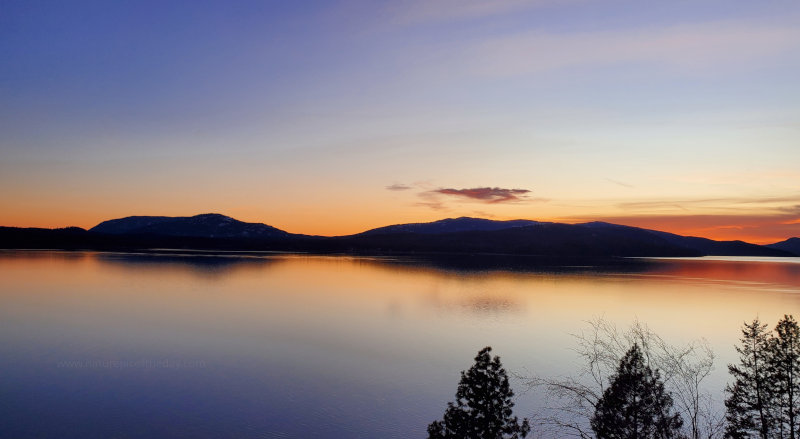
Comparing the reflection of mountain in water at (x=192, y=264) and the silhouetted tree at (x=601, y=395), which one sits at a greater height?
the reflection of mountain in water at (x=192, y=264)

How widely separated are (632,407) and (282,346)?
21640 mm

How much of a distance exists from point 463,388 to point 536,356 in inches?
630

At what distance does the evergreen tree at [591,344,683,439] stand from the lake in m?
6.23

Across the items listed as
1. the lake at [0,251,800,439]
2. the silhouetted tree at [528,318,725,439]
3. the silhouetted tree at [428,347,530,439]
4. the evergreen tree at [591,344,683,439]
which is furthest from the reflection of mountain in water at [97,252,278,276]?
the evergreen tree at [591,344,683,439]

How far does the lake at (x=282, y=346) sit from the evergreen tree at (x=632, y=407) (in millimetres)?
6227

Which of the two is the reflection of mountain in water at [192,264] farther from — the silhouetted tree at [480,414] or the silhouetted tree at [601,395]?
the silhouetted tree at [480,414]

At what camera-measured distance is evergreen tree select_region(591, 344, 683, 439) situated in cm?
1389

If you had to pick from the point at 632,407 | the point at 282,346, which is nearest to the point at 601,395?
the point at 632,407

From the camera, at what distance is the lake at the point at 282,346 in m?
19.4

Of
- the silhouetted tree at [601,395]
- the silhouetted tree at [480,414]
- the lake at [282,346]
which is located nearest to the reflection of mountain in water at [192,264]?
the lake at [282,346]

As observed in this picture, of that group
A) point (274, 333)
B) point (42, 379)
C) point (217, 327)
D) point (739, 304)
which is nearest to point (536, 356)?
point (274, 333)

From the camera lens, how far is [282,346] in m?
31.9

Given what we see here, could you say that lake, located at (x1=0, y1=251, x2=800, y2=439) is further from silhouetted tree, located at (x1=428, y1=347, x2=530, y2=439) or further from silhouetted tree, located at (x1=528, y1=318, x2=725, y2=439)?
silhouetted tree, located at (x1=428, y1=347, x2=530, y2=439)

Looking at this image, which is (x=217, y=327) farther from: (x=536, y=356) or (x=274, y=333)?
(x=536, y=356)
